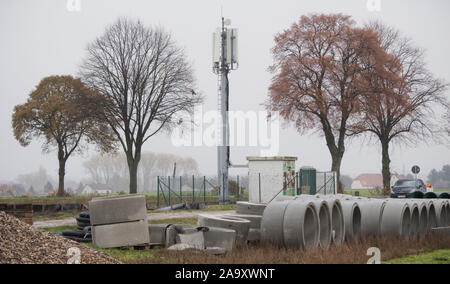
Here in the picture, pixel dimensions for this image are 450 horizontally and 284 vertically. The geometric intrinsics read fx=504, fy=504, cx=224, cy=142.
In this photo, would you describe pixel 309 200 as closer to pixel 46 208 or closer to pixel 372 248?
pixel 372 248

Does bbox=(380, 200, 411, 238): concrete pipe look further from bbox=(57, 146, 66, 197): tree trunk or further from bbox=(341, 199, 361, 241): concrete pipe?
bbox=(57, 146, 66, 197): tree trunk

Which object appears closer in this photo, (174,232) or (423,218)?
(174,232)

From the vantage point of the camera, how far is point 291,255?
419 inches

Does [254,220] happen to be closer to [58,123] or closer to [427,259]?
[427,259]

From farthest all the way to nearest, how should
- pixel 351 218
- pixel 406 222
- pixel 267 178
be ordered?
pixel 267 178, pixel 406 222, pixel 351 218

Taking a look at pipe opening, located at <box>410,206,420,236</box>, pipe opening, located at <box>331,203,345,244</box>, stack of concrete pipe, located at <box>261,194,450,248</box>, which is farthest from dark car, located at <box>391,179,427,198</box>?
pipe opening, located at <box>331,203,345,244</box>

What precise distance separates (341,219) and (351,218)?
557 mm

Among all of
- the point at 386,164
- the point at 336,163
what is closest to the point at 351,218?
the point at 336,163

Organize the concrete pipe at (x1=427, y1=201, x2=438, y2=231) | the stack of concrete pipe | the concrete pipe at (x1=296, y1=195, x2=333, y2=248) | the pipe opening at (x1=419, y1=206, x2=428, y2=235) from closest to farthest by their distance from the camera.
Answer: the stack of concrete pipe → the concrete pipe at (x1=296, y1=195, x2=333, y2=248) → the pipe opening at (x1=419, y1=206, x2=428, y2=235) → the concrete pipe at (x1=427, y1=201, x2=438, y2=231)

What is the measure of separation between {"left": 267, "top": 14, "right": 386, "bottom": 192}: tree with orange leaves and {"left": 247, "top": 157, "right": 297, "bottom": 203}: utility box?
238 inches

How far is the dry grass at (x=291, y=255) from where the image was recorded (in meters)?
10.0

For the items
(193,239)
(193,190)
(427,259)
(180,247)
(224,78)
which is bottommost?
(427,259)

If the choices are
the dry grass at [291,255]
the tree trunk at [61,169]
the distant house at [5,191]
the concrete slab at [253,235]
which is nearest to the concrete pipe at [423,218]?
the dry grass at [291,255]

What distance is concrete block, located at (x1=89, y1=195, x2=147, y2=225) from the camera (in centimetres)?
1287
